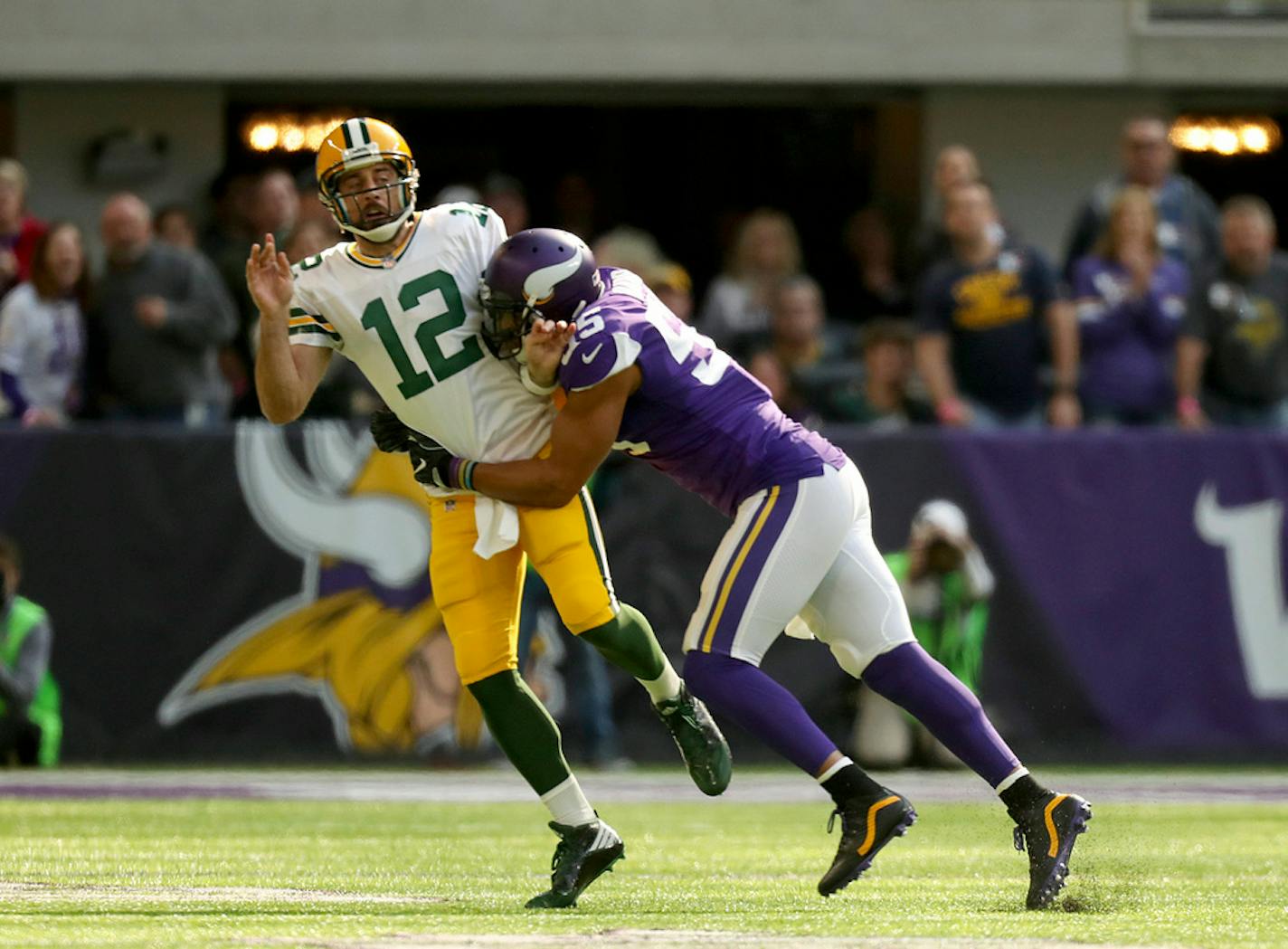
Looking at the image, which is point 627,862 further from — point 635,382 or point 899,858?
point 635,382

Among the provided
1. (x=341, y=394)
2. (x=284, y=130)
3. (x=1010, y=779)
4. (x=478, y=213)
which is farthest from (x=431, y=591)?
(x=1010, y=779)

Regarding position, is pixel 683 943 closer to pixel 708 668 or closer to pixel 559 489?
pixel 708 668

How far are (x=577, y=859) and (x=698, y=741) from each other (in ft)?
1.71

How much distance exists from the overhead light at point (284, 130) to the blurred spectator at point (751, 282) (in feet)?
10.9

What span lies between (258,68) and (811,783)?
6.06 meters

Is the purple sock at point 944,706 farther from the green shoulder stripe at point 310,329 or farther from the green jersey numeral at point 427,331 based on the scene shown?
the green shoulder stripe at point 310,329

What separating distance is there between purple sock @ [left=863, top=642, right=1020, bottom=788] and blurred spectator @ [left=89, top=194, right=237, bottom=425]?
6.21m

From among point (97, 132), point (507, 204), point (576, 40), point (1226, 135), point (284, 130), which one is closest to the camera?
point (507, 204)

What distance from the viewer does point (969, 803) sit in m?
9.77

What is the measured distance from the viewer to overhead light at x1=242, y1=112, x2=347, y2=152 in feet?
49.5

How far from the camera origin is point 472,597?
6.40 metres

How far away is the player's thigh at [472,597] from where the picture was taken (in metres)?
6.39

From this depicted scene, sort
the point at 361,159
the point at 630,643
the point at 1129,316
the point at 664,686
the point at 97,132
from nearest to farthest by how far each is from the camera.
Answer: the point at 361,159, the point at 630,643, the point at 664,686, the point at 1129,316, the point at 97,132

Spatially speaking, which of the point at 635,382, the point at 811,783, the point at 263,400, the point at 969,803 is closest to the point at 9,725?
the point at 811,783
